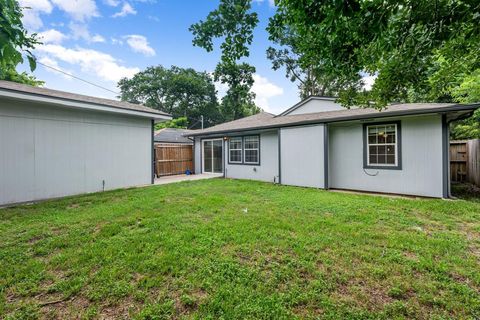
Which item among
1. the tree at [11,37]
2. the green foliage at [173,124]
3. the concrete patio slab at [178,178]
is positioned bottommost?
the concrete patio slab at [178,178]

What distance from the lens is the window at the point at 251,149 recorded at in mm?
10477

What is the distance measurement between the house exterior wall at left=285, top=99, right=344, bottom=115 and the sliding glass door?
13.9ft

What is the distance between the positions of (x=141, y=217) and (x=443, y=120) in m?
7.99

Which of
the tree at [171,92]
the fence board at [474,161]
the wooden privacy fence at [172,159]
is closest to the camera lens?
the fence board at [474,161]

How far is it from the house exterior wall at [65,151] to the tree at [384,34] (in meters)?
7.29

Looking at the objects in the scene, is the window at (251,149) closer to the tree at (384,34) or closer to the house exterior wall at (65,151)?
the house exterior wall at (65,151)

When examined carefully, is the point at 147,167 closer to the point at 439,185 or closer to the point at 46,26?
the point at 46,26

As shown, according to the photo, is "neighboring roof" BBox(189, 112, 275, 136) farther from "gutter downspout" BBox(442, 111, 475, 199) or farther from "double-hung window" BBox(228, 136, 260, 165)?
"gutter downspout" BBox(442, 111, 475, 199)

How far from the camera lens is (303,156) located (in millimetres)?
8578

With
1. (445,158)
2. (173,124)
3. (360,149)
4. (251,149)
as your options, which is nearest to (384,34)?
(445,158)

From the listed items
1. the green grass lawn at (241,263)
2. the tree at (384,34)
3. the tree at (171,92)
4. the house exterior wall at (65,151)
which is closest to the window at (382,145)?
the green grass lawn at (241,263)

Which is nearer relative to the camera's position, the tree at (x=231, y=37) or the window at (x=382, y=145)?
the tree at (x=231, y=37)

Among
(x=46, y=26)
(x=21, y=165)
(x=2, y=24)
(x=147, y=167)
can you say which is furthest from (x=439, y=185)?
(x=46, y=26)

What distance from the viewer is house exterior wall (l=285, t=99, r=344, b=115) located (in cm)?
1031
